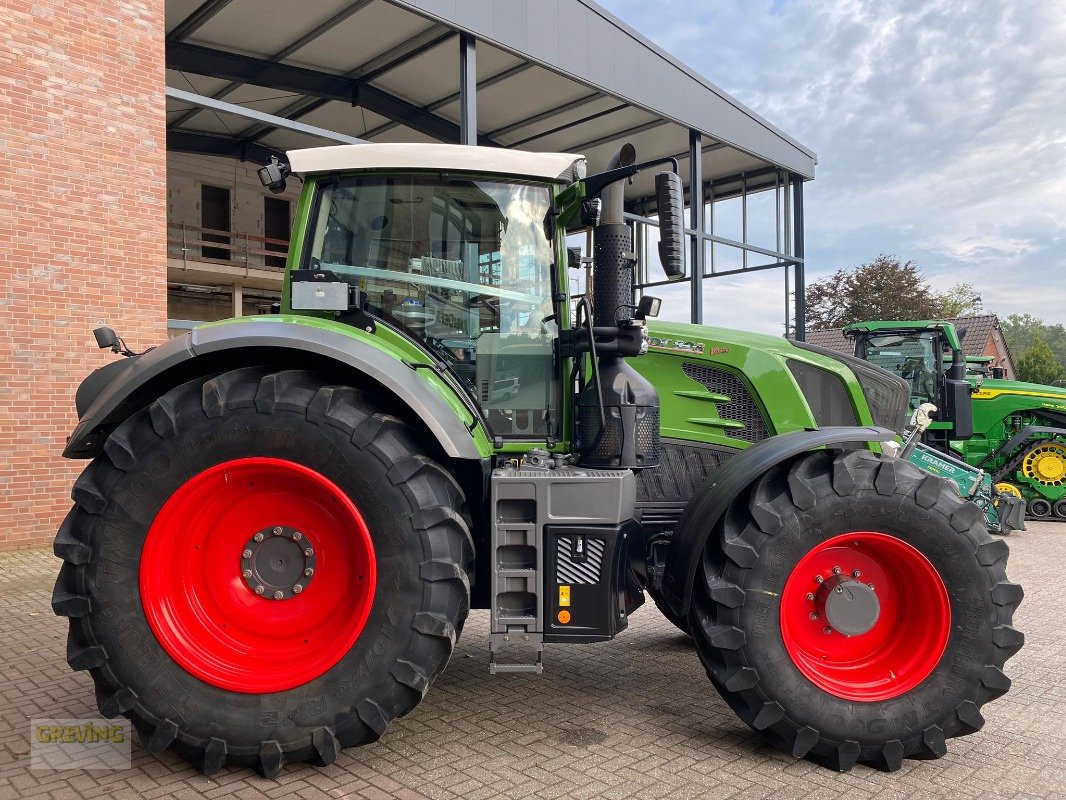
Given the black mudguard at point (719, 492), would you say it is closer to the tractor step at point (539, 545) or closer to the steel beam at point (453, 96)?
the tractor step at point (539, 545)

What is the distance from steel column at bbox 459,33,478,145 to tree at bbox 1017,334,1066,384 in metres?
40.3

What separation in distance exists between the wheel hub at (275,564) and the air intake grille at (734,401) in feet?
6.93

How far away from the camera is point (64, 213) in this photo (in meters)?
7.31

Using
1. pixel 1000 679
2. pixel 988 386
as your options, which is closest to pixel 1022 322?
pixel 988 386

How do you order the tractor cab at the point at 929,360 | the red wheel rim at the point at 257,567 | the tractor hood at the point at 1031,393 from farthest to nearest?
the tractor hood at the point at 1031,393 → the tractor cab at the point at 929,360 → the red wheel rim at the point at 257,567

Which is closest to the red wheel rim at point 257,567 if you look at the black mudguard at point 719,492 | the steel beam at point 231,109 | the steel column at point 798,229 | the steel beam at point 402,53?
the black mudguard at point 719,492

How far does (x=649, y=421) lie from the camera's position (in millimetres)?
3412

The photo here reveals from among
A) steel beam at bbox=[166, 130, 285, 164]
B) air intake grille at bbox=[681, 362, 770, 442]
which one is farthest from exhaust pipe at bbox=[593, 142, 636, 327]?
steel beam at bbox=[166, 130, 285, 164]

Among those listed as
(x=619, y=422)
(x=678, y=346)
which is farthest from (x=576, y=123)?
(x=619, y=422)

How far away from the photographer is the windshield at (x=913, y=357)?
11.0 m

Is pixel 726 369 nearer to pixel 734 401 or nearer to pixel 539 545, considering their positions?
pixel 734 401

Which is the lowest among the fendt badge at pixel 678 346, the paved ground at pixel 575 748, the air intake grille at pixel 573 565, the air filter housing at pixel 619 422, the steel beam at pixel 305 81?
the paved ground at pixel 575 748

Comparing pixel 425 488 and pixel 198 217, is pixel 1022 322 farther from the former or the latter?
pixel 425 488

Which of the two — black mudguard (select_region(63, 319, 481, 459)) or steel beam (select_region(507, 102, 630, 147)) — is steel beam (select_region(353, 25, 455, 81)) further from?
black mudguard (select_region(63, 319, 481, 459))
